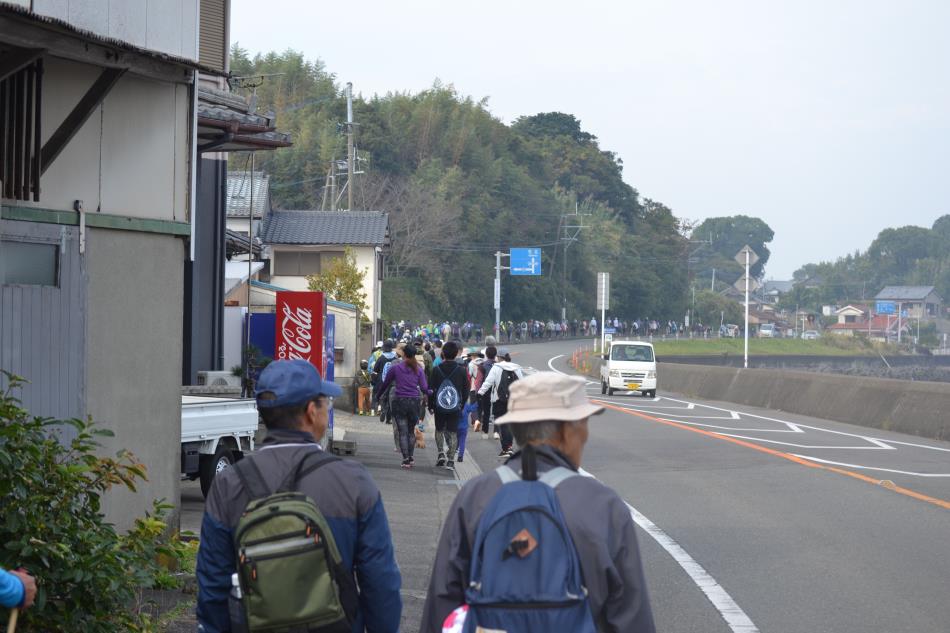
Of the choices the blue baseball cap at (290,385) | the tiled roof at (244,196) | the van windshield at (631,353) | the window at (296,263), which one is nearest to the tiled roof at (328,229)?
the window at (296,263)

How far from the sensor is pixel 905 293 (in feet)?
523

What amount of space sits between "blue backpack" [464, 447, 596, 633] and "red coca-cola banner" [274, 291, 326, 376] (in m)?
14.8

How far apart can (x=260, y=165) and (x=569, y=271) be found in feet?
132

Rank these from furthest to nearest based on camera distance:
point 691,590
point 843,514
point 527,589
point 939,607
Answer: point 843,514 → point 691,590 → point 939,607 → point 527,589

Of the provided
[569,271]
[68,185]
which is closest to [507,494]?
[68,185]

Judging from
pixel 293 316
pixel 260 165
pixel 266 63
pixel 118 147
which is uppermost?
pixel 266 63

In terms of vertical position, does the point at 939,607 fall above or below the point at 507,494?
below

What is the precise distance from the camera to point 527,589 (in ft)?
10.3

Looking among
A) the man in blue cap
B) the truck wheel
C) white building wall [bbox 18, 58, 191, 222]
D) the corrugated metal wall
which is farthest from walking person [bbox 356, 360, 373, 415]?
the man in blue cap

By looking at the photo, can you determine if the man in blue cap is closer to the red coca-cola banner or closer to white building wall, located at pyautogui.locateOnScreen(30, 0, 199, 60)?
white building wall, located at pyautogui.locateOnScreen(30, 0, 199, 60)

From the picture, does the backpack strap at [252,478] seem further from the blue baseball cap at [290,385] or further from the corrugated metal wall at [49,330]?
the corrugated metal wall at [49,330]

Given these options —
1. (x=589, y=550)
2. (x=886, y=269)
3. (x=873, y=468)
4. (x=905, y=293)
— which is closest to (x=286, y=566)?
(x=589, y=550)

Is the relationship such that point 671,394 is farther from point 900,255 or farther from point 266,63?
point 900,255

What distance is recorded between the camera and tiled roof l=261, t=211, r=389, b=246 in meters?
49.8
